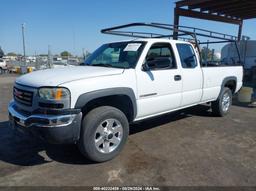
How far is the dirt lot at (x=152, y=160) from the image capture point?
3.00 meters

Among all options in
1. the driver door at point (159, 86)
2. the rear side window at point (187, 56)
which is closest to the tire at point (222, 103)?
the rear side window at point (187, 56)

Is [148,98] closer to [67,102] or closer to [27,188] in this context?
[67,102]

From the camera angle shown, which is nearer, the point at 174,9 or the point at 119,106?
the point at 119,106

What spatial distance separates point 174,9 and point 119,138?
8.83m

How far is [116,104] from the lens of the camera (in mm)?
3770

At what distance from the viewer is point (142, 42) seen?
4.11 meters

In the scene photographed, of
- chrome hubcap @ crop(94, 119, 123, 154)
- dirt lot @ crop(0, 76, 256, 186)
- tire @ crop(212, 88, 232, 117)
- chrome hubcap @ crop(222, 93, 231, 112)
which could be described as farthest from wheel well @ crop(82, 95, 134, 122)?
chrome hubcap @ crop(222, 93, 231, 112)

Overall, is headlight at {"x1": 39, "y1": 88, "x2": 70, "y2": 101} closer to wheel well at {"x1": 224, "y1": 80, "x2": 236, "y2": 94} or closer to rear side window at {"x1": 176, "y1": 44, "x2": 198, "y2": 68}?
rear side window at {"x1": 176, "y1": 44, "x2": 198, "y2": 68}

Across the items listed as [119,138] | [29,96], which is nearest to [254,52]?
[119,138]

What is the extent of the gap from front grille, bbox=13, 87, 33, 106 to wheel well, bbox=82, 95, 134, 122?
76cm

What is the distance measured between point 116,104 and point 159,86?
877 mm

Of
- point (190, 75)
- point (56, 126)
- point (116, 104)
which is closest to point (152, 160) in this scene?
point (116, 104)

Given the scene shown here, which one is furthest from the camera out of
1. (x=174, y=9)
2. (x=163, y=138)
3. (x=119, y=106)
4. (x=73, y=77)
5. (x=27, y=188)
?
(x=174, y=9)

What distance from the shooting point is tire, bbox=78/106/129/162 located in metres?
3.20
